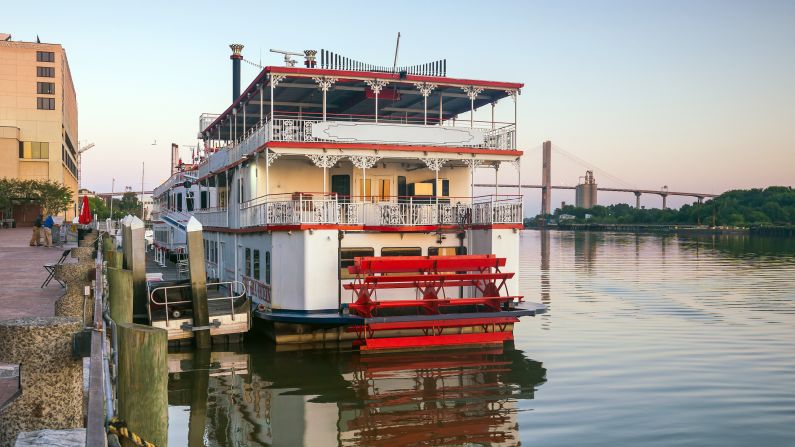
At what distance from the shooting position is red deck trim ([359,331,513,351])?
56.5 feet

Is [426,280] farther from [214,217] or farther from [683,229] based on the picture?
[683,229]

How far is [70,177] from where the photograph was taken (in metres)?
95.0

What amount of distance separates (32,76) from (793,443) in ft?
284

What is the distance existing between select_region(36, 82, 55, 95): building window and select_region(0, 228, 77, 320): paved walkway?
6453cm

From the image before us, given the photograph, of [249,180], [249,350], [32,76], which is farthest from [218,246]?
[32,76]

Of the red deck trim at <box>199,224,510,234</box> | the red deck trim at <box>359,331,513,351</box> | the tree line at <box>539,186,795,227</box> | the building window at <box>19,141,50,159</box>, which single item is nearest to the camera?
the red deck trim at <box>359,331,513,351</box>

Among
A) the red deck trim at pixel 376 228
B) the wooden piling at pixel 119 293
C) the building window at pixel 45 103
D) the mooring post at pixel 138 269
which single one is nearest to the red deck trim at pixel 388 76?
the red deck trim at pixel 376 228

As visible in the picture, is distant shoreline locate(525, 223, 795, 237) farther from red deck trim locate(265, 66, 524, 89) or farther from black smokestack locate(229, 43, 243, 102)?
red deck trim locate(265, 66, 524, 89)

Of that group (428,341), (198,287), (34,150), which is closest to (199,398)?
(198,287)

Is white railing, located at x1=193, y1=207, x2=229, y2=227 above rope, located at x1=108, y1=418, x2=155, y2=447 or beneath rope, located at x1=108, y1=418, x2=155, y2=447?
above

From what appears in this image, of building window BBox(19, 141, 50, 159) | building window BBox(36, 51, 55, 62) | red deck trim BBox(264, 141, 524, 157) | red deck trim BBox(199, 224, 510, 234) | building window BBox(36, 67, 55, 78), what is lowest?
red deck trim BBox(199, 224, 510, 234)

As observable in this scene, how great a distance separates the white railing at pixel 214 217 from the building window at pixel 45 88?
195ft

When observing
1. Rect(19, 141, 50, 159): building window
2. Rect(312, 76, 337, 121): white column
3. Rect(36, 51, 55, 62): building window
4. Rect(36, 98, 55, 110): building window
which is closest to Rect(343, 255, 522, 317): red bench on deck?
Rect(312, 76, 337, 121): white column

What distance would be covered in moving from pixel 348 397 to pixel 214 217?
52.3ft
